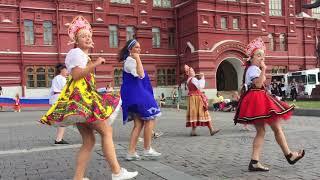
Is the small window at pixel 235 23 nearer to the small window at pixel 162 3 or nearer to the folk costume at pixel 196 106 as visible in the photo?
the small window at pixel 162 3

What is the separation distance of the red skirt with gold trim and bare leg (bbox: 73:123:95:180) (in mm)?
2293

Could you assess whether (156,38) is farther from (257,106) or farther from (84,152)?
(84,152)

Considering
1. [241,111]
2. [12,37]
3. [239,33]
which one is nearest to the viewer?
[241,111]

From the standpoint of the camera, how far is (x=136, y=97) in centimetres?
759

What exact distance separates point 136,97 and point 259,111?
6.97ft

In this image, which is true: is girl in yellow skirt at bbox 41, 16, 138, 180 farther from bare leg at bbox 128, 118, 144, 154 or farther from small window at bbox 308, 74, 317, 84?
small window at bbox 308, 74, 317, 84

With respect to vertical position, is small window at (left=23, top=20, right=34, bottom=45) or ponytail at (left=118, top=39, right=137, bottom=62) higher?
small window at (left=23, top=20, right=34, bottom=45)

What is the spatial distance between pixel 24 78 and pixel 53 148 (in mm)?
25133

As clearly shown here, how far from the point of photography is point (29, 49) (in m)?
33.8

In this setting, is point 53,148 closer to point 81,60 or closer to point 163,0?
point 81,60

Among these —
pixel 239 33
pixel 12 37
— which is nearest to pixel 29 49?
pixel 12 37

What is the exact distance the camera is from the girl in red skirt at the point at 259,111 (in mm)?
6402

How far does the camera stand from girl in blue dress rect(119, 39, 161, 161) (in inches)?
296

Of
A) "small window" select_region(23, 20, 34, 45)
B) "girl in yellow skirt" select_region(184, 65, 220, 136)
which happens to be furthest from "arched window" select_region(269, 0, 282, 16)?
"girl in yellow skirt" select_region(184, 65, 220, 136)
